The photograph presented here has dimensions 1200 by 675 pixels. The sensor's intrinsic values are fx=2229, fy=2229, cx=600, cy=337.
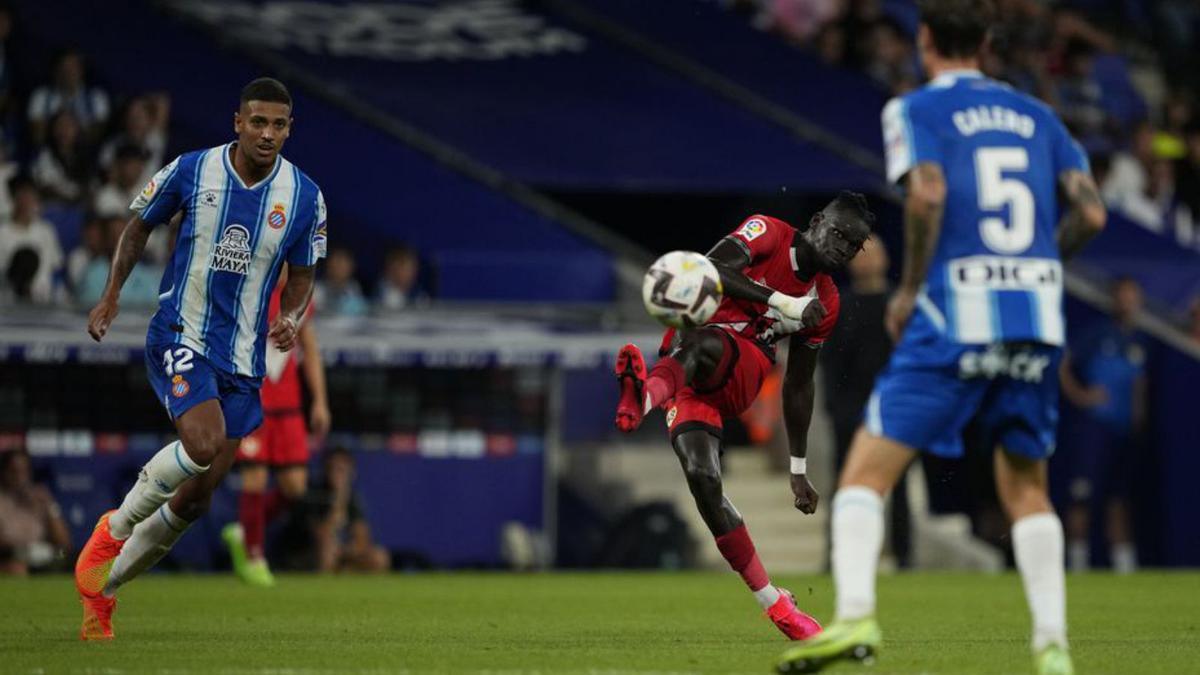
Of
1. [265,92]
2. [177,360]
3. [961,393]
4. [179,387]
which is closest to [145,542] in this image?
[179,387]

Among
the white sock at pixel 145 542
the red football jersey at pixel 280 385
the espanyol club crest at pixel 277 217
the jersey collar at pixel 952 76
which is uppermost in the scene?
the jersey collar at pixel 952 76

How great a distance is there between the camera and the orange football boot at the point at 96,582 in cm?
967

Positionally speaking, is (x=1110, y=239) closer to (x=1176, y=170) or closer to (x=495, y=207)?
(x=1176, y=170)

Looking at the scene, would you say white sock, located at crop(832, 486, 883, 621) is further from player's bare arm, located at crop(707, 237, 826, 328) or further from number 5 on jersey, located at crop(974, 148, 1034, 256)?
player's bare arm, located at crop(707, 237, 826, 328)

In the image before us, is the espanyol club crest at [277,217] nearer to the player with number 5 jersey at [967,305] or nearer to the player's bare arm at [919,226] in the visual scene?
the player with number 5 jersey at [967,305]

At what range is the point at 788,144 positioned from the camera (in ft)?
79.4

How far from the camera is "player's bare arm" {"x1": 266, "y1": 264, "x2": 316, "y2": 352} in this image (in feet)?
32.8

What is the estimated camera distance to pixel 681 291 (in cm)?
934

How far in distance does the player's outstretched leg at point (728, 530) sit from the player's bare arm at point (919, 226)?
114 inches

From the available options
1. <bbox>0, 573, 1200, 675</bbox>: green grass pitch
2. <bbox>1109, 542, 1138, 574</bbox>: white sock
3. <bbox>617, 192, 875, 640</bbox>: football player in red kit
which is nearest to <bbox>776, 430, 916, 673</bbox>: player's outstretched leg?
<bbox>0, 573, 1200, 675</bbox>: green grass pitch

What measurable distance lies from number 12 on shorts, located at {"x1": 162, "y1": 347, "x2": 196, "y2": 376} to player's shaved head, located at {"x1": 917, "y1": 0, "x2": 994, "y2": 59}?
3866 mm

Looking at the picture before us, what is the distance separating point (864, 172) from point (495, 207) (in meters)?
4.19

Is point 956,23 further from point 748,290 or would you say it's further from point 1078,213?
point 748,290

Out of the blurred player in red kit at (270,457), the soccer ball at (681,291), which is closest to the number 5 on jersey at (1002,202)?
the soccer ball at (681,291)
